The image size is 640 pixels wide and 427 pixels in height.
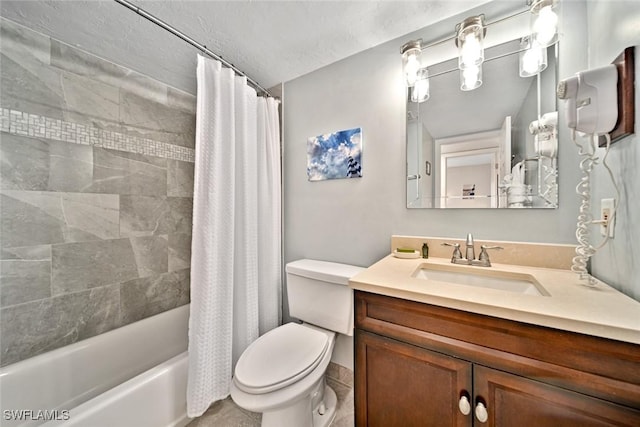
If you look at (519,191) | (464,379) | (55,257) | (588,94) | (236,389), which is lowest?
(236,389)

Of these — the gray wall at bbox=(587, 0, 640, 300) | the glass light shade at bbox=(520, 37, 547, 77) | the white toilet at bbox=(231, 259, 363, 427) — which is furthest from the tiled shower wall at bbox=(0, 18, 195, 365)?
the gray wall at bbox=(587, 0, 640, 300)

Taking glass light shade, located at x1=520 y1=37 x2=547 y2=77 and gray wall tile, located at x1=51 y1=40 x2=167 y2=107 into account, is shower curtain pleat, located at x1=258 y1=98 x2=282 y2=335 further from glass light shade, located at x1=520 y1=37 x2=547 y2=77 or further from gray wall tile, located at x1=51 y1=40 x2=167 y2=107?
glass light shade, located at x1=520 y1=37 x2=547 y2=77

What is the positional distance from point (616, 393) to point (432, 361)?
39cm

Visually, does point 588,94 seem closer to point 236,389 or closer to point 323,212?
point 323,212

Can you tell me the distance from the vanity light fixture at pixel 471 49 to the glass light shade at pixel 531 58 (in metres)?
0.17

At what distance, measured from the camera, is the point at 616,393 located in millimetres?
511

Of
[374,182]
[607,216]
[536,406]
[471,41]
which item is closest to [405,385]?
[536,406]

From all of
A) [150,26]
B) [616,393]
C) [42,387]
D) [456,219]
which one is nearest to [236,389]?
[42,387]

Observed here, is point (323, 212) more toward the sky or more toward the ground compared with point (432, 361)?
more toward the sky

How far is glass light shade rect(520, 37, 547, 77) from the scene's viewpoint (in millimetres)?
1018

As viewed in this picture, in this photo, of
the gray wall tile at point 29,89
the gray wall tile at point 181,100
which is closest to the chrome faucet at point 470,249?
the gray wall tile at point 181,100

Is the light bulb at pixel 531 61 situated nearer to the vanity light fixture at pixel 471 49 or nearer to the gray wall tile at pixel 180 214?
the vanity light fixture at pixel 471 49

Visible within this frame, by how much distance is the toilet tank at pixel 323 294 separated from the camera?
1.25m

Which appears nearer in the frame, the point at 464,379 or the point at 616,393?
the point at 616,393
